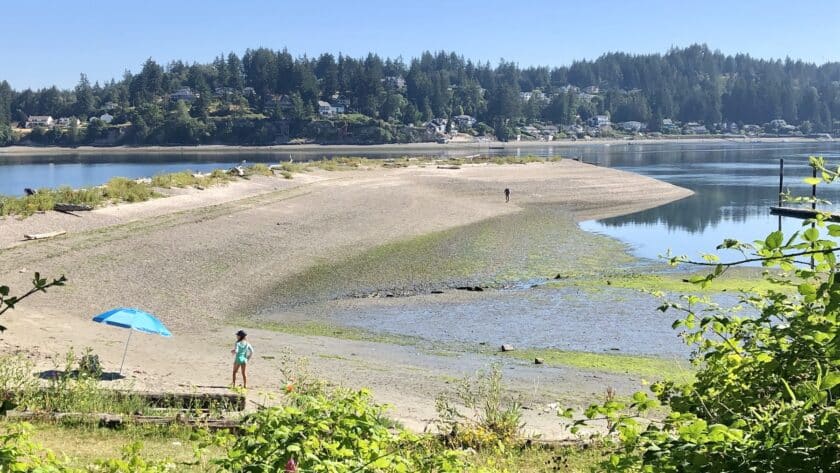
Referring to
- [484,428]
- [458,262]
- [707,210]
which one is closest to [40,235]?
[458,262]

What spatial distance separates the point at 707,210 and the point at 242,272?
124 feet

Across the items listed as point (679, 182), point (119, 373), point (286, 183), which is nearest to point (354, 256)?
point (119, 373)

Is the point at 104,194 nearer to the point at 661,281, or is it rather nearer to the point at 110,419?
the point at 661,281

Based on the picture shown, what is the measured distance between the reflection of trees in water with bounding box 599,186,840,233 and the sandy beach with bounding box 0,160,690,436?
2382 mm

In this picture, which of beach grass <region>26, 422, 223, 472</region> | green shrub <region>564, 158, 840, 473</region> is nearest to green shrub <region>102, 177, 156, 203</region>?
beach grass <region>26, 422, 223, 472</region>

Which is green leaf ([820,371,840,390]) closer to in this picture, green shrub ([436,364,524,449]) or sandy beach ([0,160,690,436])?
green shrub ([436,364,524,449])

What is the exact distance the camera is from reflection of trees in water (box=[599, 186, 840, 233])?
4906cm

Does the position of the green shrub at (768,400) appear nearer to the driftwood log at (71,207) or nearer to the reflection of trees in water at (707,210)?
the driftwood log at (71,207)

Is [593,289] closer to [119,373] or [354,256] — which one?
[354,256]

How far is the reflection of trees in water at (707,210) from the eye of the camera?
161 feet

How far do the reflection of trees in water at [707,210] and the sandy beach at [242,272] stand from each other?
238 centimetres

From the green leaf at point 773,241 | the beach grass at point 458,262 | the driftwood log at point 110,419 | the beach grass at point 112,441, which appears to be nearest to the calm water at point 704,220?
the beach grass at point 458,262

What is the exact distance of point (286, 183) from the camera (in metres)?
57.9

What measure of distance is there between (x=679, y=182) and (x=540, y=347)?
215ft
